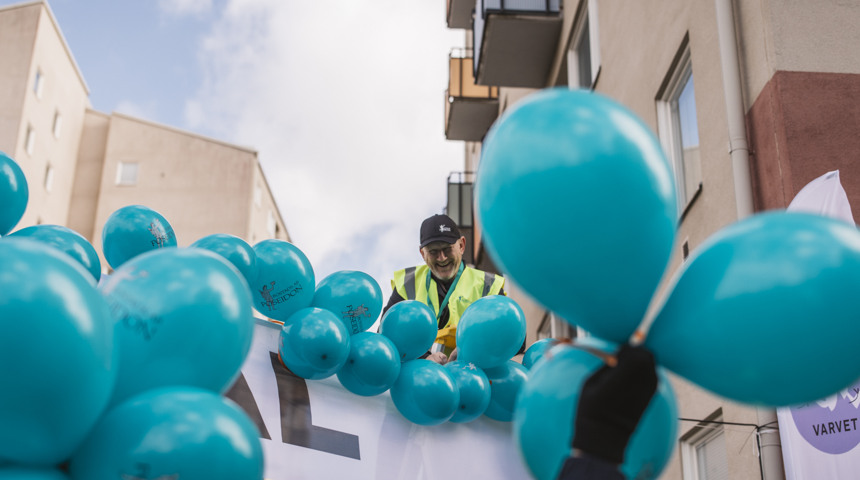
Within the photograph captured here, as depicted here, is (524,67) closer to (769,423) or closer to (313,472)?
(769,423)

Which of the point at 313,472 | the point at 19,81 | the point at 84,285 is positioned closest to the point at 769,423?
the point at 313,472

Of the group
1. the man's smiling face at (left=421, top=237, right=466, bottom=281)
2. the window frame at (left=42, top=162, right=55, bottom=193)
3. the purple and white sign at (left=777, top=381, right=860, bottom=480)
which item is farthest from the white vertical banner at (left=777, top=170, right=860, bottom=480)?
the window frame at (left=42, top=162, right=55, bottom=193)

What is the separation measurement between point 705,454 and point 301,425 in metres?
4.25

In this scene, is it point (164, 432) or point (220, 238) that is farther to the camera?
point (220, 238)

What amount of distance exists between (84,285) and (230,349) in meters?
0.45

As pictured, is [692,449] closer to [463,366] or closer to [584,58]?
[463,366]

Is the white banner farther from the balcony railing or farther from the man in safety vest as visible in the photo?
the balcony railing

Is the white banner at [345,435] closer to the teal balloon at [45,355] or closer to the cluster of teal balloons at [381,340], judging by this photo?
the cluster of teal balloons at [381,340]

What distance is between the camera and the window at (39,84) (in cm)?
2961

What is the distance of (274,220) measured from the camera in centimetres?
4078

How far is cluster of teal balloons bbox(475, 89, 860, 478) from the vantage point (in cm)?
206

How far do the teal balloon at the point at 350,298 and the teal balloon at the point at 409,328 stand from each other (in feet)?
0.32

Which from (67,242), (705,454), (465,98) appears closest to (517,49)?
(465,98)

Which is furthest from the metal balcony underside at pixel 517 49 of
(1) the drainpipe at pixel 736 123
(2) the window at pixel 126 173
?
(2) the window at pixel 126 173
